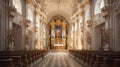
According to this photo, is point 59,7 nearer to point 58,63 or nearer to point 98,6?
point 98,6

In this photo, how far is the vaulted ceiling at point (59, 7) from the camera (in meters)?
39.7

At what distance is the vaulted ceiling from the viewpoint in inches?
1563

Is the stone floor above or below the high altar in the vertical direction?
below

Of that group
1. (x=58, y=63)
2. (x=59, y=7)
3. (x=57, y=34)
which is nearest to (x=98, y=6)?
(x=58, y=63)

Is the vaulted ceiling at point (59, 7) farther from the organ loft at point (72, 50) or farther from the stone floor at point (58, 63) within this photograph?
the stone floor at point (58, 63)

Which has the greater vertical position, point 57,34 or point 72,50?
point 57,34

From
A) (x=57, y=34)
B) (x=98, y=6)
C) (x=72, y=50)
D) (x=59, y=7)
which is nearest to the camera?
(x=98, y=6)

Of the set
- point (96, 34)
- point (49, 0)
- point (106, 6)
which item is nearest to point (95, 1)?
point (96, 34)

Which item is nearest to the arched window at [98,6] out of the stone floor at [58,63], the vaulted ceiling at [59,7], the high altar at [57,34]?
the stone floor at [58,63]

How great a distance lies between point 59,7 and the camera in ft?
144

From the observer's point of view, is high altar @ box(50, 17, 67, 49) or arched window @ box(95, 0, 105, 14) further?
high altar @ box(50, 17, 67, 49)

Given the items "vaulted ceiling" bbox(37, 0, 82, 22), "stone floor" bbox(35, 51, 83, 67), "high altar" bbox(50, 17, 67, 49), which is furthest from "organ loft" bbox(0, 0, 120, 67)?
"high altar" bbox(50, 17, 67, 49)

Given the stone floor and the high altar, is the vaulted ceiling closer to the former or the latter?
the high altar

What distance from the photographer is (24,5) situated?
2372 cm
